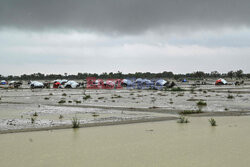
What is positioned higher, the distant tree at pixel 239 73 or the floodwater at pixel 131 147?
the distant tree at pixel 239 73

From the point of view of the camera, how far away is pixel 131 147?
8.91 m

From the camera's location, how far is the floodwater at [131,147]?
23.9 ft

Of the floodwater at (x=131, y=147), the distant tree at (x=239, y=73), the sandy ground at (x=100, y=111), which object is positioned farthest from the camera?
the distant tree at (x=239, y=73)

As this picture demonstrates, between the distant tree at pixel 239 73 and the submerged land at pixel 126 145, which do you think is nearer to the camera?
the submerged land at pixel 126 145

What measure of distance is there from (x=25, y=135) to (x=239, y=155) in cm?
726

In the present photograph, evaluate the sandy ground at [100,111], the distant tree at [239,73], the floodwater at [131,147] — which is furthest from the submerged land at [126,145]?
the distant tree at [239,73]

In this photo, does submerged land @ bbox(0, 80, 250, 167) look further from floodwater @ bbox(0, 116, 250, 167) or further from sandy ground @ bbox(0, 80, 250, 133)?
sandy ground @ bbox(0, 80, 250, 133)

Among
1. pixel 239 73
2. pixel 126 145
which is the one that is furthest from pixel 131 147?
pixel 239 73

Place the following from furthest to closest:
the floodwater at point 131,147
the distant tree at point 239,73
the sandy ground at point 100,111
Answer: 1. the distant tree at point 239,73
2. the sandy ground at point 100,111
3. the floodwater at point 131,147

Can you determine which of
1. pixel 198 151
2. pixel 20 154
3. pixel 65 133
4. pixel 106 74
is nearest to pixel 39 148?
pixel 20 154

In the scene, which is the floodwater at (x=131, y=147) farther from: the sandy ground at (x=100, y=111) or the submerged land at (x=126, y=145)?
the sandy ground at (x=100, y=111)

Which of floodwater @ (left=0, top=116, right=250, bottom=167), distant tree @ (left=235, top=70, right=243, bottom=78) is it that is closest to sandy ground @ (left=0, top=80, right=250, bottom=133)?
floodwater @ (left=0, top=116, right=250, bottom=167)

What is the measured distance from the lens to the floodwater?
728 cm

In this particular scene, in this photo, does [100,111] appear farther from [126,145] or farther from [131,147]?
[131,147]
